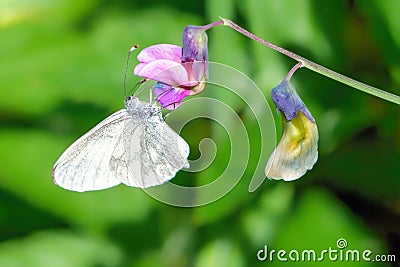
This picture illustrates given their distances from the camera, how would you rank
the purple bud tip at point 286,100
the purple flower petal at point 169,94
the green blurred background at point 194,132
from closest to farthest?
the purple bud tip at point 286,100
the purple flower petal at point 169,94
the green blurred background at point 194,132

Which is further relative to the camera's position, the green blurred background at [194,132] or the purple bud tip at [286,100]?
the green blurred background at [194,132]

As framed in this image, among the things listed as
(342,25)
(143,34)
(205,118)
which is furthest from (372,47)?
(143,34)

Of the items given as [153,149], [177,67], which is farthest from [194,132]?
[177,67]

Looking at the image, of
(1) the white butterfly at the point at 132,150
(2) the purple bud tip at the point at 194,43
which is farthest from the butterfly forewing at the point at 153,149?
(2) the purple bud tip at the point at 194,43

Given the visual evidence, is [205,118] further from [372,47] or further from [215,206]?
[372,47]

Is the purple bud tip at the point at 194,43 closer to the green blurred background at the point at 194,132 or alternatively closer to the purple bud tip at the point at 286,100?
the purple bud tip at the point at 286,100

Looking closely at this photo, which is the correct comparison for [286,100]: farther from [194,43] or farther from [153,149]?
[153,149]

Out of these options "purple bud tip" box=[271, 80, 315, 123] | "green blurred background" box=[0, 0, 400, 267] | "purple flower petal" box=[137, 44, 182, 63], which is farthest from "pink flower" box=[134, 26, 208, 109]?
"green blurred background" box=[0, 0, 400, 267]
